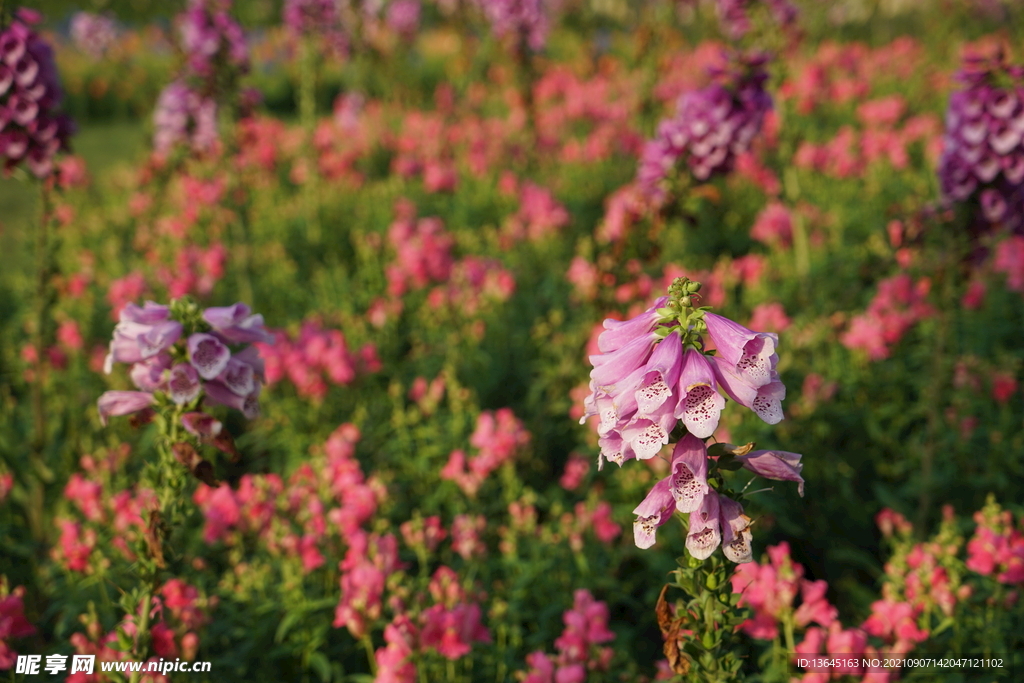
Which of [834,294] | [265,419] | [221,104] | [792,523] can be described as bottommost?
[792,523]

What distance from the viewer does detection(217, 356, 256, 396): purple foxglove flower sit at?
223 cm

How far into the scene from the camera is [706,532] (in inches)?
65.6

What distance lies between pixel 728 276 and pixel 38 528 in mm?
3941

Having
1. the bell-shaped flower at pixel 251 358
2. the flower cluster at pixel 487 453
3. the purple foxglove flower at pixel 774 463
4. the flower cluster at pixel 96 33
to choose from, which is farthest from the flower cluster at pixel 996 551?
the flower cluster at pixel 96 33

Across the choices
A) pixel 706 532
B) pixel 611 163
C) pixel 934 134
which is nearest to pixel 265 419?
pixel 706 532

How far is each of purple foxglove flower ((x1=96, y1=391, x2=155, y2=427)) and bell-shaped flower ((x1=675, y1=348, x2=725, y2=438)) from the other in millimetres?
1520

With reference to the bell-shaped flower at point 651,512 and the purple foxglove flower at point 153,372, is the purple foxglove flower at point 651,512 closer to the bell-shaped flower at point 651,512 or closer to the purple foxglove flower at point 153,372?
the bell-shaped flower at point 651,512

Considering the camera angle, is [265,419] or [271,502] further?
[265,419]

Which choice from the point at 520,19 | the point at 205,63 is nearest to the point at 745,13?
the point at 520,19

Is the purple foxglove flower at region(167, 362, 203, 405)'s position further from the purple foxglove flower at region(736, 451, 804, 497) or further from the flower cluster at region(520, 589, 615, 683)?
the purple foxglove flower at region(736, 451, 804, 497)

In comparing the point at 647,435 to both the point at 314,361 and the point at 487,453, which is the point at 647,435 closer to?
the point at 487,453

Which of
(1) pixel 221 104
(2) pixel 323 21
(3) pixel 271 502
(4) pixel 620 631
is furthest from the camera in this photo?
(2) pixel 323 21

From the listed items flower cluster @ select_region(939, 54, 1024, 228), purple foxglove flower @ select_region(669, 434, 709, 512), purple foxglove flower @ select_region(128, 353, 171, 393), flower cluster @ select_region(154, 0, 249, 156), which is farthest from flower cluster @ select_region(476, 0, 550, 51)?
purple foxglove flower @ select_region(669, 434, 709, 512)

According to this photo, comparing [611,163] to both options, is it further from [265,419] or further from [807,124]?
[265,419]
